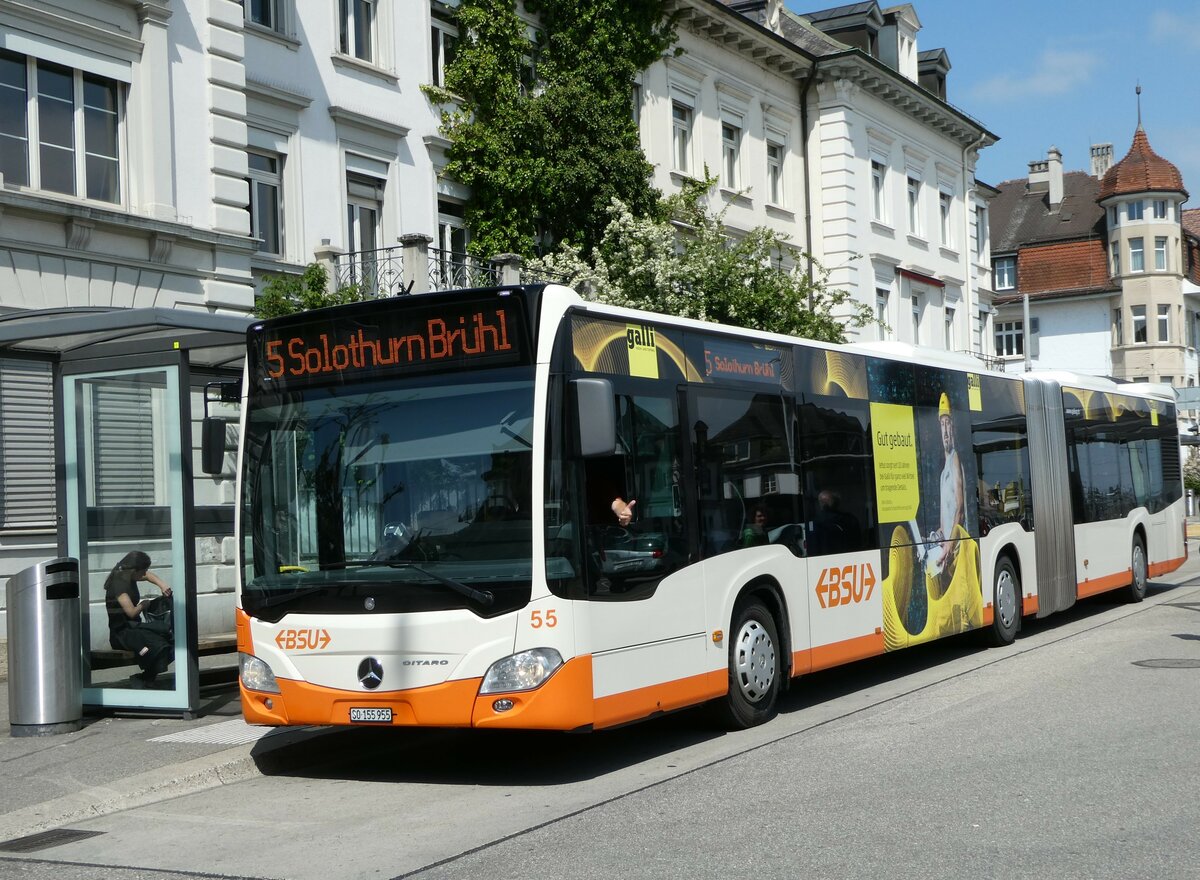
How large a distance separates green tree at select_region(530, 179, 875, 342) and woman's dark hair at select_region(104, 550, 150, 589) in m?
12.7

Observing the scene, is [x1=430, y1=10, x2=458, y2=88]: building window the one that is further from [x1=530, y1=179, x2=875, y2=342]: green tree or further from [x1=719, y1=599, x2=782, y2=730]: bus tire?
[x1=719, y1=599, x2=782, y2=730]: bus tire

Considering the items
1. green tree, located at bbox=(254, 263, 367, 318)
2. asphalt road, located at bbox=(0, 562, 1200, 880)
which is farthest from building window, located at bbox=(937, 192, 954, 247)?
asphalt road, located at bbox=(0, 562, 1200, 880)

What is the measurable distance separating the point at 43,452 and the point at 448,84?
33.9ft

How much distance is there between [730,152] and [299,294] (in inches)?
626

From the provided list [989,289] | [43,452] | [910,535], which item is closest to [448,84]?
[43,452]

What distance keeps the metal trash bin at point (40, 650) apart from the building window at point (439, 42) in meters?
14.8

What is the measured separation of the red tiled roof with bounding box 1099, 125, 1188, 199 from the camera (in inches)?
2670

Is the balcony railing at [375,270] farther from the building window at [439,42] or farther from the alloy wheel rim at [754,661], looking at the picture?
the alloy wheel rim at [754,661]

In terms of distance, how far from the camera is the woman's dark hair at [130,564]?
11266 millimetres

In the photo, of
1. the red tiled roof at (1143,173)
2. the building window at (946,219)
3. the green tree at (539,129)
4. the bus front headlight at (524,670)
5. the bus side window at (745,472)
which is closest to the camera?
the bus front headlight at (524,670)

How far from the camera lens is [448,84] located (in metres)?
23.8

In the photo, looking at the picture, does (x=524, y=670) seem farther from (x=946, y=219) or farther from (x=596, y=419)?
(x=946, y=219)

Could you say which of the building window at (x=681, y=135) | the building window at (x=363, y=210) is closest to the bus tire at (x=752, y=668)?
the building window at (x=363, y=210)

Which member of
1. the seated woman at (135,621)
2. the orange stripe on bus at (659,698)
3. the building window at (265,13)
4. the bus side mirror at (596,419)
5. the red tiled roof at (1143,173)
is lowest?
the orange stripe on bus at (659,698)
